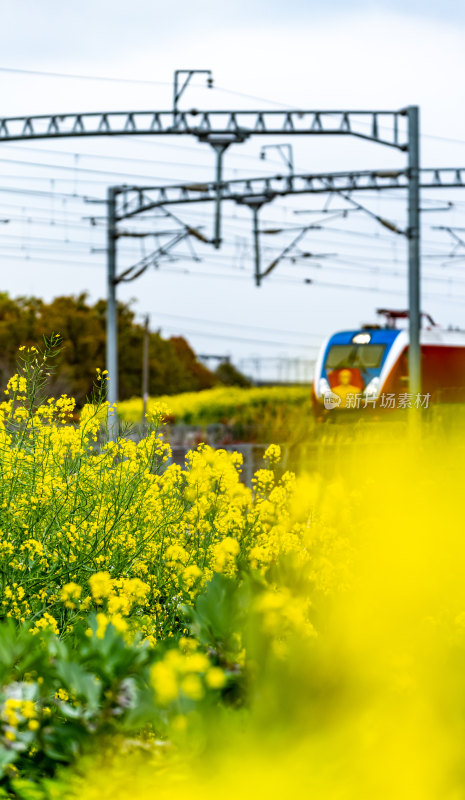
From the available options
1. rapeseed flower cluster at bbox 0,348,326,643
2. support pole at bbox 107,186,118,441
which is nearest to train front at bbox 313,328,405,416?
support pole at bbox 107,186,118,441

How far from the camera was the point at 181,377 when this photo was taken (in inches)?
2153

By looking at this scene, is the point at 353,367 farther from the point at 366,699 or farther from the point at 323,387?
the point at 366,699

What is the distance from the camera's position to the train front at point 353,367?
2658 centimetres

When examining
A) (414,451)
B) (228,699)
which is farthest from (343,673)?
(414,451)

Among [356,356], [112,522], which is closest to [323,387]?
[356,356]

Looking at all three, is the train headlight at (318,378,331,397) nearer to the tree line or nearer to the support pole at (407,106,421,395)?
the support pole at (407,106,421,395)

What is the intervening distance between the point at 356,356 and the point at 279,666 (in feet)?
80.8

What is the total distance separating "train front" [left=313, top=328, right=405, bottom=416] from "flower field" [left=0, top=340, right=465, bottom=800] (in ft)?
69.7

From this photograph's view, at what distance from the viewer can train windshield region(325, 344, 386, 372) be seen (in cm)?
2691

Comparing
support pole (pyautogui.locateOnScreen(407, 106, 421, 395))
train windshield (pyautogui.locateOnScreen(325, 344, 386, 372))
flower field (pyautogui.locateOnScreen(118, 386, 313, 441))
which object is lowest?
flower field (pyautogui.locateOnScreen(118, 386, 313, 441))

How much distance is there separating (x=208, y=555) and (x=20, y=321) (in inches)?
1819

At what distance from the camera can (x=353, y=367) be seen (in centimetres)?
2723

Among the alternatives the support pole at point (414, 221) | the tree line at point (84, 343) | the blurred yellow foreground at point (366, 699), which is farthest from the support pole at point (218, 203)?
the tree line at point (84, 343)

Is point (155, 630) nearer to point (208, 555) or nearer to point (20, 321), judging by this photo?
point (208, 555)
